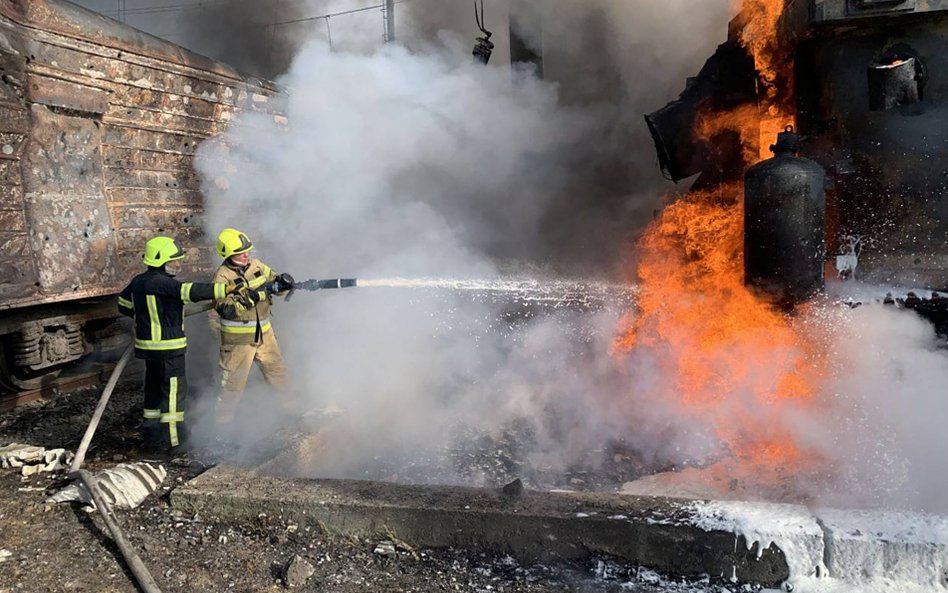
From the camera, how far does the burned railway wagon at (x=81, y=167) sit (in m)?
5.58

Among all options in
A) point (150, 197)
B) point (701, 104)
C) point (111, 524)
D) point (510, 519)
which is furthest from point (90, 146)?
point (701, 104)

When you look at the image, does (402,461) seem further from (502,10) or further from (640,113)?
(502,10)

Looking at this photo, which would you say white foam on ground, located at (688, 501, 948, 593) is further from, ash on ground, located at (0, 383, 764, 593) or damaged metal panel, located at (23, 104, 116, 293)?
damaged metal panel, located at (23, 104, 116, 293)

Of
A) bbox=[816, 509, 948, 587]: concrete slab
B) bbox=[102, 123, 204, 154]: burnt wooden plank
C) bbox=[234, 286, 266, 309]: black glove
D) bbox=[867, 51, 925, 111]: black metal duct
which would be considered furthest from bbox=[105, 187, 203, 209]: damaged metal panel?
bbox=[867, 51, 925, 111]: black metal duct

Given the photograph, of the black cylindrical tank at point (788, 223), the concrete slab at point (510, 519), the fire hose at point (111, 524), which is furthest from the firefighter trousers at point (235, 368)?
the black cylindrical tank at point (788, 223)

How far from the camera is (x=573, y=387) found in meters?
6.34

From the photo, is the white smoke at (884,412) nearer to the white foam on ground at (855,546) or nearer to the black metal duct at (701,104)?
the white foam on ground at (855,546)

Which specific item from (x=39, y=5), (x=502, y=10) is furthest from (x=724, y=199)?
(x=39, y=5)

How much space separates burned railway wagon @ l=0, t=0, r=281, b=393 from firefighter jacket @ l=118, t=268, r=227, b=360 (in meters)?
1.26

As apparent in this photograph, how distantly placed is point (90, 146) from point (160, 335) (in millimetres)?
2418

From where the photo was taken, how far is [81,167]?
20.2 ft

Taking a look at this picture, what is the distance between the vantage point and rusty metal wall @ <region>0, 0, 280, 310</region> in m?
5.56

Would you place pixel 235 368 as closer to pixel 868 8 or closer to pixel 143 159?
pixel 143 159

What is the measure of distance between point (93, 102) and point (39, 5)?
34.8 inches
